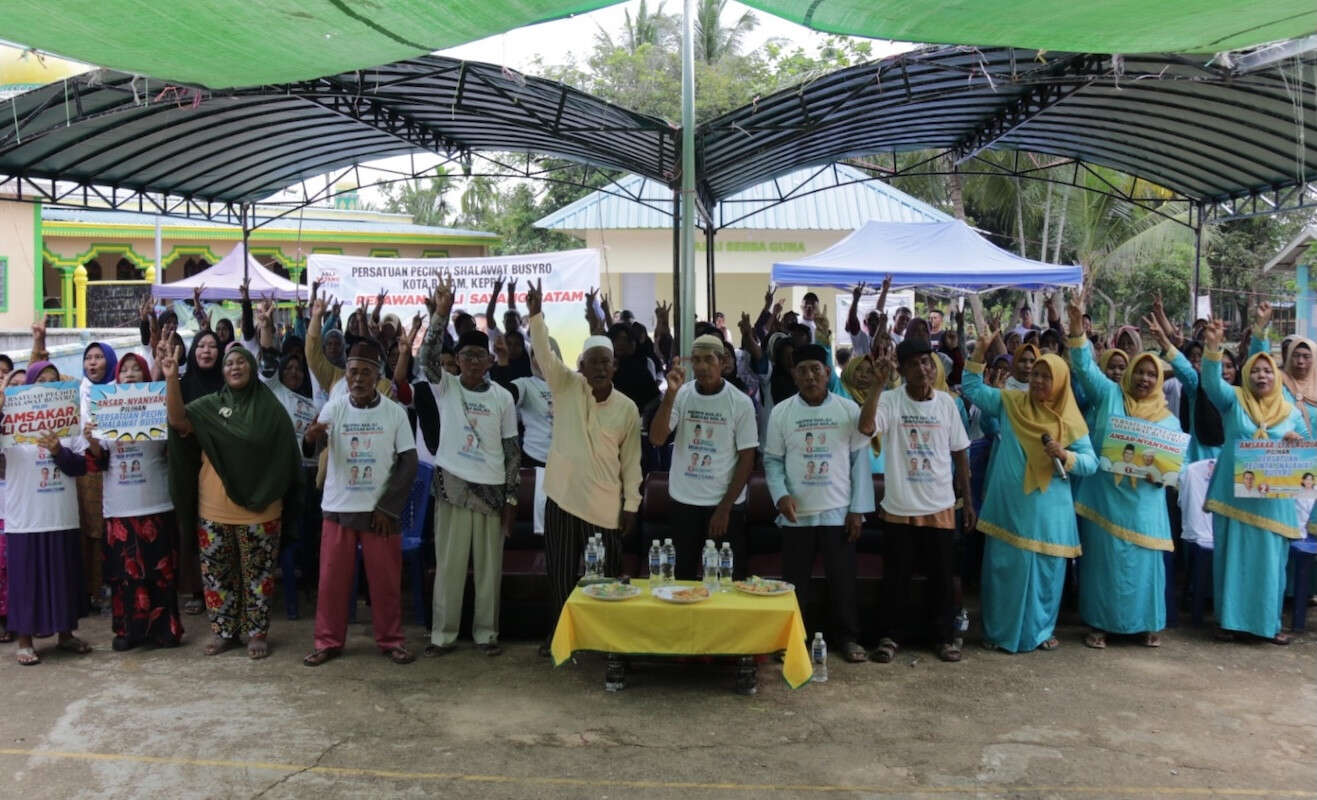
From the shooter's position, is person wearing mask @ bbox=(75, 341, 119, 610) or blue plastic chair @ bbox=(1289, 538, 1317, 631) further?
blue plastic chair @ bbox=(1289, 538, 1317, 631)

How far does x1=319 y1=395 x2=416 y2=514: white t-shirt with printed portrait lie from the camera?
5871 millimetres

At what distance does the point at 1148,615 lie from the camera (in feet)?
20.7

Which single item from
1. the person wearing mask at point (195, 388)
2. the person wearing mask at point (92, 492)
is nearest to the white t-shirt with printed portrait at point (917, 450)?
the person wearing mask at point (195, 388)

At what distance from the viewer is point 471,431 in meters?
6.02

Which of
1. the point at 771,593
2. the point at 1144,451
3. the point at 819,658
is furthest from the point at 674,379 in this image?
the point at 1144,451

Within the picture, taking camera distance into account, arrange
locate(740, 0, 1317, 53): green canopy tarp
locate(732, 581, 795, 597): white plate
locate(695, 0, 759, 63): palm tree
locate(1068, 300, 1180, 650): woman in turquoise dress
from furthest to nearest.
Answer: locate(695, 0, 759, 63): palm tree → locate(1068, 300, 1180, 650): woman in turquoise dress → locate(732, 581, 795, 597): white plate → locate(740, 0, 1317, 53): green canopy tarp

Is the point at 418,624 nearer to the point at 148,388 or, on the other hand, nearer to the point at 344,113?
the point at 148,388

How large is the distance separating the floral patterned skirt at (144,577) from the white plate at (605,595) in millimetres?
2592

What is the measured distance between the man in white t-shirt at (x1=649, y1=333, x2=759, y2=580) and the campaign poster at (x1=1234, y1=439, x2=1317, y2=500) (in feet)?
9.98

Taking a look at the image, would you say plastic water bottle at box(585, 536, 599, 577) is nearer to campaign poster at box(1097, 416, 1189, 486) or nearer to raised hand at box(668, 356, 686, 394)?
raised hand at box(668, 356, 686, 394)

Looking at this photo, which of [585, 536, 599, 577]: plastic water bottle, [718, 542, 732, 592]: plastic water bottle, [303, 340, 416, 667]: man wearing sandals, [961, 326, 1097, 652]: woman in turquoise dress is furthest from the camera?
[961, 326, 1097, 652]: woman in turquoise dress

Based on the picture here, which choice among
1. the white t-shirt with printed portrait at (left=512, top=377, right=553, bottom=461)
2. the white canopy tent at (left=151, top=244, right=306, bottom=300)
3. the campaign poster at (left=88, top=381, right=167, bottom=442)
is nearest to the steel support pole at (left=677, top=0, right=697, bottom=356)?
the white t-shirt with printed portrait at (left=512, top=377, right=553, bottom=461)

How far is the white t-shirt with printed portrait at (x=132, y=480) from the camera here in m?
6.04

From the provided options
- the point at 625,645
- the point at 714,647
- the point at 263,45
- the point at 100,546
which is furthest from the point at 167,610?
the point at 263,45
